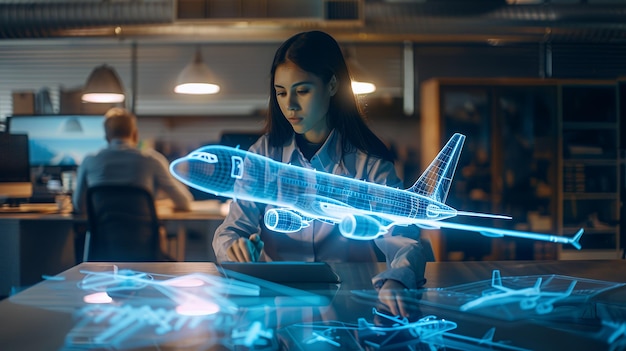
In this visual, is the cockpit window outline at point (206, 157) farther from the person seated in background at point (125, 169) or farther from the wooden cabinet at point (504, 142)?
the wooden cabinet at point (504, 142)

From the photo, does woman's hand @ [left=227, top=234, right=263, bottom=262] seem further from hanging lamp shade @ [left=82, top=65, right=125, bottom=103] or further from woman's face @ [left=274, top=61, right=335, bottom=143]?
hanging lamp shade @ [left=82, top=65, right=125, bottom=103]

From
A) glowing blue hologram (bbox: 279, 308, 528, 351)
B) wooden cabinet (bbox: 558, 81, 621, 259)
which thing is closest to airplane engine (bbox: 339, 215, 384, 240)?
glowing blue hologram (bbox: 279, 308, 528, 351)

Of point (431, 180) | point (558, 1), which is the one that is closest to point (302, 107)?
point (431, 180)

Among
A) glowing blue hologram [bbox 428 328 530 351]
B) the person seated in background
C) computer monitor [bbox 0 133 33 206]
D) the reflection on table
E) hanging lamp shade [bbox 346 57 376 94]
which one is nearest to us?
glowing blue hologram [bbox 428 328 530 351]

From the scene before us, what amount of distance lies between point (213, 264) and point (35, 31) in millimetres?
3785

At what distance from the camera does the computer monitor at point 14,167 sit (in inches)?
153

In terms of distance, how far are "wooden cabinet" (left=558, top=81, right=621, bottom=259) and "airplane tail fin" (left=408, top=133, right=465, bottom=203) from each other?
327 cm

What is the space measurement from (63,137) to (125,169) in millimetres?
1621

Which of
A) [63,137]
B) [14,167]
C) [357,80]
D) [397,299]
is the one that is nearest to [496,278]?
[397,299]

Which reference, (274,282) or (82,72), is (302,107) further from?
(82,72)

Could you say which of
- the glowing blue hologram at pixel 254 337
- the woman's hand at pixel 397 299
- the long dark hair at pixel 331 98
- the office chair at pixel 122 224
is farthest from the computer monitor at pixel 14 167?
the glowing blue hologram at pixel 254 337

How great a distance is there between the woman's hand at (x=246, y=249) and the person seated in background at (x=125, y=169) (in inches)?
65.4

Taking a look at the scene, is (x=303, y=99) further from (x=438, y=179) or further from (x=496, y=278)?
(x=496, y=278)

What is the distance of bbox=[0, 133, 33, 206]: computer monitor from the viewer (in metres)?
3.90
